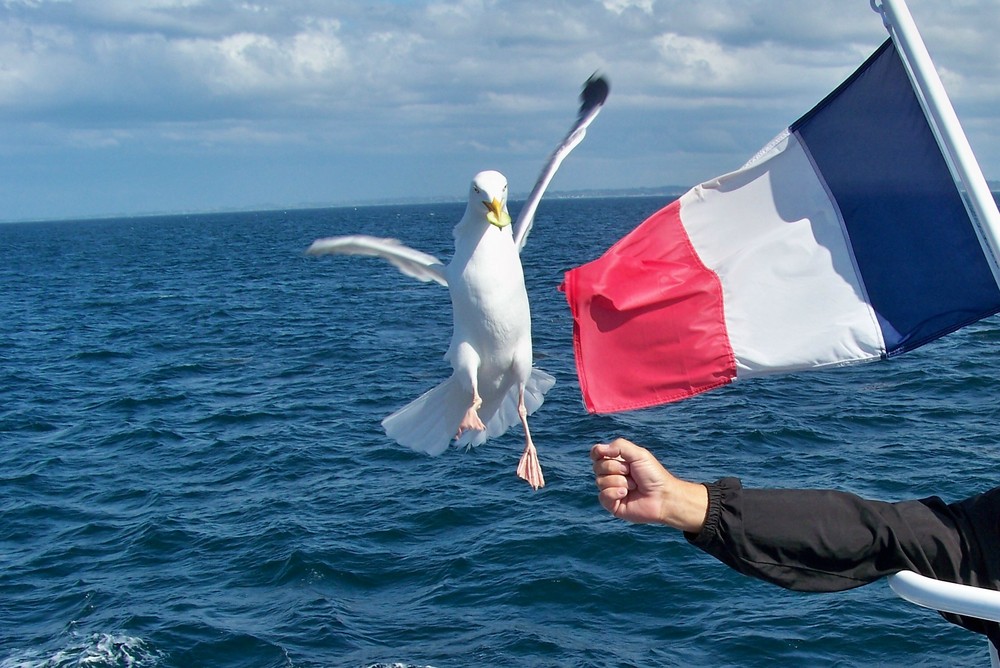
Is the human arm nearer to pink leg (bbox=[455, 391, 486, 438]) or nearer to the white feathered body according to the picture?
the white feathered body

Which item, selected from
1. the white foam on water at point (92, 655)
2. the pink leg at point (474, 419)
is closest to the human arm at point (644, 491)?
the pink leg at point (474, 419)

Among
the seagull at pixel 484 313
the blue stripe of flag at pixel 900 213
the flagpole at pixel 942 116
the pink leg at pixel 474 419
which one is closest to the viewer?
the flagpole at pixel 942 116

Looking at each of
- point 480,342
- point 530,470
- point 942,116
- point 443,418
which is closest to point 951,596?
point 942,116

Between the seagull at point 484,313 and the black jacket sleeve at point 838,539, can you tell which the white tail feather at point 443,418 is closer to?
the seagull at point 484,313

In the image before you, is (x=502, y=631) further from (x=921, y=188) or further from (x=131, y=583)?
(x=921, y=188)

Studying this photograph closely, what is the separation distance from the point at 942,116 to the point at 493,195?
2.24 m

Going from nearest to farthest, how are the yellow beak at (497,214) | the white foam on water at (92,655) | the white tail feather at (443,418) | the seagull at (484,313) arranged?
the yellow beak at (497,214)
the seagull at (484,313)
the white tail feather at (443,418)
the white foam on water at (92,655)

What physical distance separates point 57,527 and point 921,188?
49.9ft

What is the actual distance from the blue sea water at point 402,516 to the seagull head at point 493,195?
754 cm

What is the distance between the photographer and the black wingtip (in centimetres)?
695

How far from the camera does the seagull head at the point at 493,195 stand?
207 inches

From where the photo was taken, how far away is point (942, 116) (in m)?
3.95

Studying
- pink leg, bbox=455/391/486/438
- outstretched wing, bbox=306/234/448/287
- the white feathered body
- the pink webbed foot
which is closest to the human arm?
the pink webbed foot

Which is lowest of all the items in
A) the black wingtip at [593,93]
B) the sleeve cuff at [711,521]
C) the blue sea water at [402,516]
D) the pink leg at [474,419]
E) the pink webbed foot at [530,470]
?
the blue sea water at [402,516]
